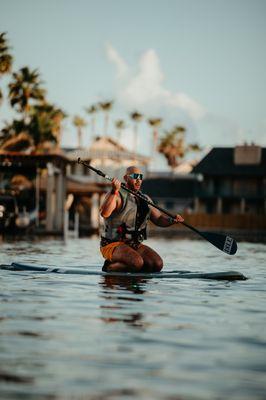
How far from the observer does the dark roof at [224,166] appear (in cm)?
9900

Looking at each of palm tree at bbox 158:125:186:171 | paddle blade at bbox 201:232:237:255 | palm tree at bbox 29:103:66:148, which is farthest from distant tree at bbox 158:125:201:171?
paddle blade at bbox 201:232:237:255

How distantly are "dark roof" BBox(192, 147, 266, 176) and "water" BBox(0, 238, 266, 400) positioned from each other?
286 ft

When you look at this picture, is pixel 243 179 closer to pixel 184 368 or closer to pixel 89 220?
pixel 89 220

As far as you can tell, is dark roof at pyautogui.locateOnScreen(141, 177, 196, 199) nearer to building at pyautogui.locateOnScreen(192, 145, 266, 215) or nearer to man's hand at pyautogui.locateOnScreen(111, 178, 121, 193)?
building at pyautogui.locateOnScreen(192, 145, 266, 215)

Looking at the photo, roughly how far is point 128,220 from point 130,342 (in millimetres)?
6543

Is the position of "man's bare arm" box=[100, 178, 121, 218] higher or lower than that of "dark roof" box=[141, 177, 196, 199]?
lower

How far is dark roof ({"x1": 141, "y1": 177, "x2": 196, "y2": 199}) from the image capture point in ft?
361

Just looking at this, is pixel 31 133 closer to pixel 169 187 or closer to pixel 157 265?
pixel 169 187

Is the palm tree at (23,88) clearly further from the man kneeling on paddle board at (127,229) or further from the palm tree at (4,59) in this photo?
the man kneeling on paddle board at (127,229)

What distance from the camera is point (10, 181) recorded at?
228ft

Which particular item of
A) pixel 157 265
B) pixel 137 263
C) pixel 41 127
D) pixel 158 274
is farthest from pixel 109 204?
pixel 41 127

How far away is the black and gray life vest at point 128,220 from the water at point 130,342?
4.76ft

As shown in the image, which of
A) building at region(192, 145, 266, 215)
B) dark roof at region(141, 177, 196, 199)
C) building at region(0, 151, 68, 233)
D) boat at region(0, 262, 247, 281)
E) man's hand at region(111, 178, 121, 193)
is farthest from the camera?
dark roof at region(141, 177, 196, 199)

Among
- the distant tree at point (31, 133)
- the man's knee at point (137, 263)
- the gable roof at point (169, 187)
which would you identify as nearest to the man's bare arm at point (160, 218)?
the man's knee at point (137, 263)
